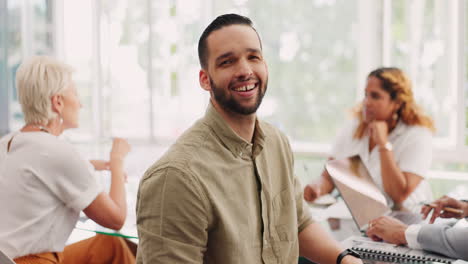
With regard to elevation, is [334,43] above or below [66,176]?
above

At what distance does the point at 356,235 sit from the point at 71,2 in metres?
3.45

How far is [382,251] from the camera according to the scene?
1.78 metres

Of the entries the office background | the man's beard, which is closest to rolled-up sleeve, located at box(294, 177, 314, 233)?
the man's beard

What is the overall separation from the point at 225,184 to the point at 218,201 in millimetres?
57

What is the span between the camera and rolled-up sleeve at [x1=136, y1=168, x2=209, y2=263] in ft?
4.11

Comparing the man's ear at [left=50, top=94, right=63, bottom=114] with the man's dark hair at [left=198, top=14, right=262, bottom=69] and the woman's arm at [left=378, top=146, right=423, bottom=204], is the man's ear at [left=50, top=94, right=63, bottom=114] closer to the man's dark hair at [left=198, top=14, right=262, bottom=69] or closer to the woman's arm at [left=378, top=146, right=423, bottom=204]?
the man's dark hair at [left=198, top=14, right=262, bottom=69]

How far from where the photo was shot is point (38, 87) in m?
2.05

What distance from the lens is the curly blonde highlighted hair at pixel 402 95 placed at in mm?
2719

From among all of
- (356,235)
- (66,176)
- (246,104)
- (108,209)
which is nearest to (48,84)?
(66,176)

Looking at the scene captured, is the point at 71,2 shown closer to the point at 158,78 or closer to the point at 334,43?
the point at 158,78

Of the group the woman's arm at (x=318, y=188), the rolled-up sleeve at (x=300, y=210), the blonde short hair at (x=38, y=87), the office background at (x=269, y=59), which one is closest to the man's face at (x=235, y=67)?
the rolled-up sleeve at (x=300, y=210)

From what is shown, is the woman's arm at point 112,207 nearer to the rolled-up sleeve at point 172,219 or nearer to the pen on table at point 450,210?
the rolled-up sleeve at point 172,219

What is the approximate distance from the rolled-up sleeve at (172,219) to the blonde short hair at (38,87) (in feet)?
2.99

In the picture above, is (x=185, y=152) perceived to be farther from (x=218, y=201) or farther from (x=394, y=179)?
(x=394, y=179)
